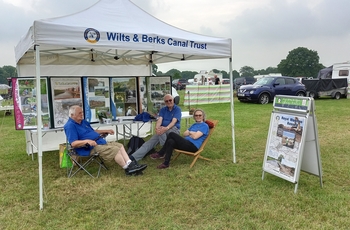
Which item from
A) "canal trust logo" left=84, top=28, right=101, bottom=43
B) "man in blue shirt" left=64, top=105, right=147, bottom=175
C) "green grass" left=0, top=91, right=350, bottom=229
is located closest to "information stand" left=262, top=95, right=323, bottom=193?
"green grass" left=0, top=91, right=350, bottom=229

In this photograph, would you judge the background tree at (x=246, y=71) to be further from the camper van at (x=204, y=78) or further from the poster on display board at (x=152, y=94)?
the poster on display board at (x=152, y=94)

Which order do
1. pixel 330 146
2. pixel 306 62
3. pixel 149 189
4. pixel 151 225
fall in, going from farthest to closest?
pixel 306 62 < pixel 330 146 < pixel 149 189 < pixel 151 225

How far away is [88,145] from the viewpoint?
3771 mm

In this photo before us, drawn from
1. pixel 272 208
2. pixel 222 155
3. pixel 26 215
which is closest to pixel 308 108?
pixel 272 208

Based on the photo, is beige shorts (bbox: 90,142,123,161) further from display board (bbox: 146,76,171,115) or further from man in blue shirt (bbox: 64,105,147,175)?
display board (bbox: 146,76,171,115)

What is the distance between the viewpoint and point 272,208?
2.90 meters

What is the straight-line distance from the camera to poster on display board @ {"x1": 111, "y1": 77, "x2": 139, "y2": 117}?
5152mm

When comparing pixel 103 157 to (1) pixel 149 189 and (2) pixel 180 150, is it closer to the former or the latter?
(1) pixel 149 189

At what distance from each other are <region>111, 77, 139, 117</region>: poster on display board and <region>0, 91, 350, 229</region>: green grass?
110 centimetres

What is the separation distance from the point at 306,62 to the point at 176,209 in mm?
85395

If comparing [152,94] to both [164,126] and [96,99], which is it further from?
[96,99]

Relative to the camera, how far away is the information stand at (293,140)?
3.17 m

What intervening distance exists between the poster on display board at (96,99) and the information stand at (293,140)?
2.86 metres

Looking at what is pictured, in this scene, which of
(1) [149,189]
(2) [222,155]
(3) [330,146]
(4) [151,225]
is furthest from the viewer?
(3) [330,146]
